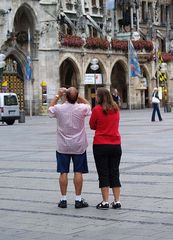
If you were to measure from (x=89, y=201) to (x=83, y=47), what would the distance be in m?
53.7

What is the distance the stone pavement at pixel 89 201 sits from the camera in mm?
9180

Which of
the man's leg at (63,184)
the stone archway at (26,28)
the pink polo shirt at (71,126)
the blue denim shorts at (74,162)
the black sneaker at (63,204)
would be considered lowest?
the black sneaker at (63,204)

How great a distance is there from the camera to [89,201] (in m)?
11.7

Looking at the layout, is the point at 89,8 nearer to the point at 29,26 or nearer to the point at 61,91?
the point at 29,26

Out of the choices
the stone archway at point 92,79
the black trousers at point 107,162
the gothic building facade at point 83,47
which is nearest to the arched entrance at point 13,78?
the gothic building facade at point 83,47

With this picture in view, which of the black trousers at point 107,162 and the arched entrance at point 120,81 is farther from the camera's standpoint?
the arched entrance at point 120,81

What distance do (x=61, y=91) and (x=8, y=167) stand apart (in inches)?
264

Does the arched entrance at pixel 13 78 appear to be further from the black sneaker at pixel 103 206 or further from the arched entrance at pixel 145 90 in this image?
the black sneaker at pixel 103 206

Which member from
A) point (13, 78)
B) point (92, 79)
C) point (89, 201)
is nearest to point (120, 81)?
point (92, 79)

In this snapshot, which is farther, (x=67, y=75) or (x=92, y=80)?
(x=67, y=75)

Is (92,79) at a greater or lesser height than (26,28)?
lesser

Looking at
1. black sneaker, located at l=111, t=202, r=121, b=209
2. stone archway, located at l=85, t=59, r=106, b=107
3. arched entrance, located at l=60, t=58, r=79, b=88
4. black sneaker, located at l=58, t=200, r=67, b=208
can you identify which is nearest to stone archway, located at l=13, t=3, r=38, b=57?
stone archway, located at l=85, t=59, r=106, b=107

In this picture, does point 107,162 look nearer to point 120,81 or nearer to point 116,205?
point 116,205

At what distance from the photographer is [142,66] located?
246 feet
